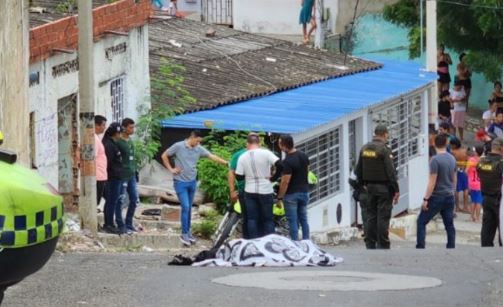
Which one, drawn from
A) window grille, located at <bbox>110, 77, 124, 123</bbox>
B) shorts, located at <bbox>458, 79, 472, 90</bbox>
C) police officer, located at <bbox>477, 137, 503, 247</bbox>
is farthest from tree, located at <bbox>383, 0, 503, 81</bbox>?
police officer, located at <bbox>477, 137, 503, 247</bbox>

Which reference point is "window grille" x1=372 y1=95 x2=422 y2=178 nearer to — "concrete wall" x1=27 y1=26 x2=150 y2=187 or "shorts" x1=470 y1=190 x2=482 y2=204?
"shorts" x1=470 y1=190 x2=482 y2=204

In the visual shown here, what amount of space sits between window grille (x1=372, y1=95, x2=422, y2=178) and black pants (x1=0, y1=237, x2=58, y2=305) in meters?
17.7

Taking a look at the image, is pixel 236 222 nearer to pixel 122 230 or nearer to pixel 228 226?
pixel 228 226

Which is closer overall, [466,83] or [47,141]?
[47,141]

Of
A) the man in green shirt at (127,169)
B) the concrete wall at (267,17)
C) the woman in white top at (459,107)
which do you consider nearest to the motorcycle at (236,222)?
the man in green shirt at (127,169)

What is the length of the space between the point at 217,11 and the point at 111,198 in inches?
848

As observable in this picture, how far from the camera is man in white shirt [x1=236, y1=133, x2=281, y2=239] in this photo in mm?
15641

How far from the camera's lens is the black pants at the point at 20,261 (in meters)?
7.16

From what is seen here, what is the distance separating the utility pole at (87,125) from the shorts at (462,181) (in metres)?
9.40

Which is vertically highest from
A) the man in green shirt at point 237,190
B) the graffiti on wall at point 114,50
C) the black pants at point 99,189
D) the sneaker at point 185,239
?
the graffiti on wall at point 114,50

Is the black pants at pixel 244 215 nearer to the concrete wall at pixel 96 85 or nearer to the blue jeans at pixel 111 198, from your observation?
the blue jeans at pixel 111 198

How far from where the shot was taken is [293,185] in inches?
640

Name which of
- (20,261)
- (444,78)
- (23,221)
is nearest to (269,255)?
(20,261)

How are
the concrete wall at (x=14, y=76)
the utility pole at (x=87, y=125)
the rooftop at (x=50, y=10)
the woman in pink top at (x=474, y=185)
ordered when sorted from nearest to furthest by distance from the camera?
1. the concrete wall at (x=14, y=76)
2. the utility pole at (x=87, y=125)
3. the rooftop at (x=50, y=10)
4. the woman in pink top at (x=474, y=185)
